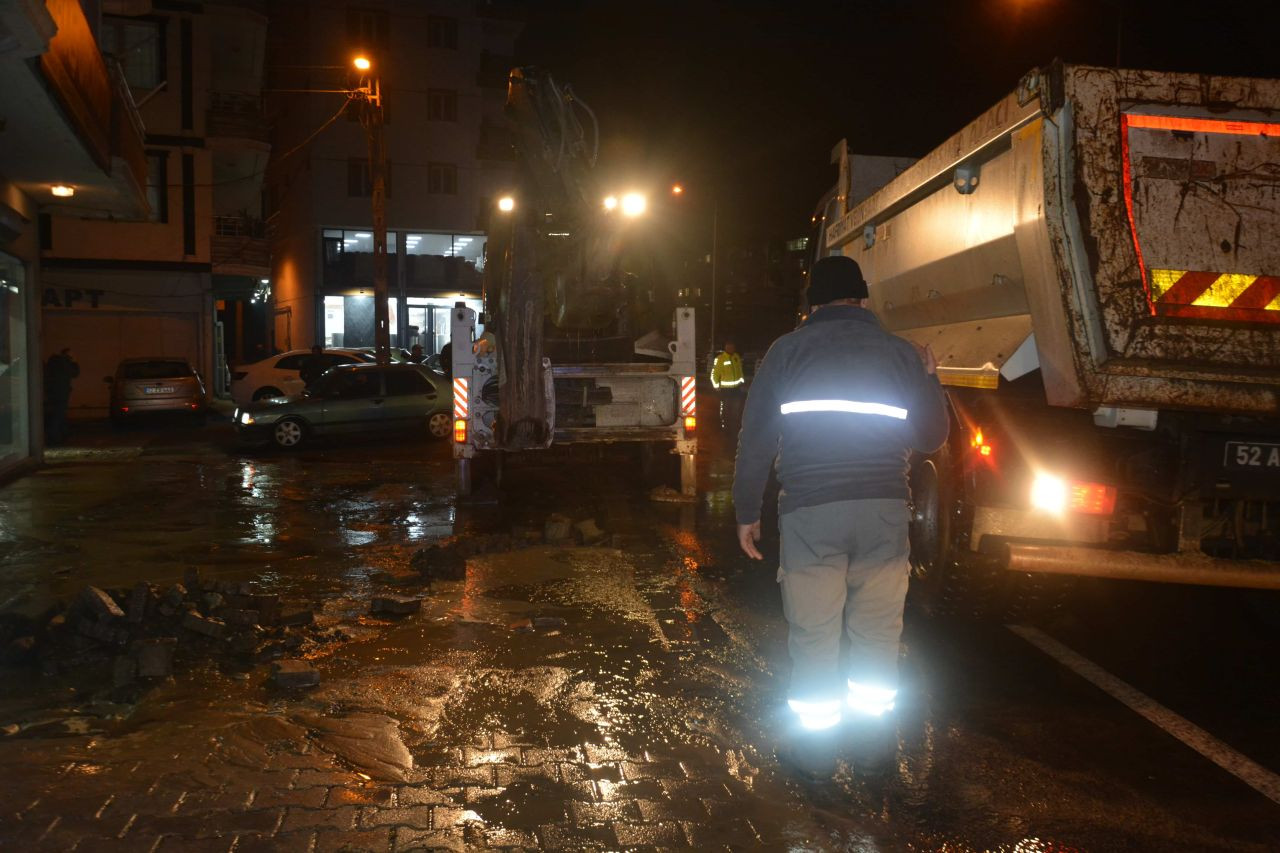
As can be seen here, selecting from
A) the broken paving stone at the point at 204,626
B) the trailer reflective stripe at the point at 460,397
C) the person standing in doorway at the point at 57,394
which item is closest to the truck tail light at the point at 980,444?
the broken paving stone at the point at 204,626

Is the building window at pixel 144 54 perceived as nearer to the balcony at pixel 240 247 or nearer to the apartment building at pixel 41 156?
the balcony at pixel 240 247

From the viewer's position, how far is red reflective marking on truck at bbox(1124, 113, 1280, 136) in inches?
217

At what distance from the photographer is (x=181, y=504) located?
11508mm

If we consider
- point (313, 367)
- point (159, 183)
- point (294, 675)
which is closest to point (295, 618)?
point (294, 675)

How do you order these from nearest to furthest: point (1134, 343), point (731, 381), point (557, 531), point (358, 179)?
1. point (1134, 343)
2. point (557, 531)
3. point (731, 381)
4. point (358, 179)

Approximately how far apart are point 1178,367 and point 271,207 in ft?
150

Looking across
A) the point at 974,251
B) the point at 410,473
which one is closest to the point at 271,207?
the point at 410,473

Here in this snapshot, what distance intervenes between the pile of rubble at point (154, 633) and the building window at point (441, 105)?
3631 centimetres

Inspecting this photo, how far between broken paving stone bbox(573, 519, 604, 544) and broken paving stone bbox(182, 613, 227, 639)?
3777 mm

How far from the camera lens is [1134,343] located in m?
5.39

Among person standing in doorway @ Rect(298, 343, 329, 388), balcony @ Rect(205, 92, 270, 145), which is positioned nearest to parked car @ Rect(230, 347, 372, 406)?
person standing in doorway @ Rect(298, 343, 329, 388)

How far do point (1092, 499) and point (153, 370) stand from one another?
68.6 ft

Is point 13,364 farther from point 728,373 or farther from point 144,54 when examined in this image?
point 144,54

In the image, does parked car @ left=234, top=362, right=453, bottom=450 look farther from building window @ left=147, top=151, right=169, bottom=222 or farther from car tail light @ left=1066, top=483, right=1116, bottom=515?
car tail light @ left=1066, top=483, right=1116, bottom=515
